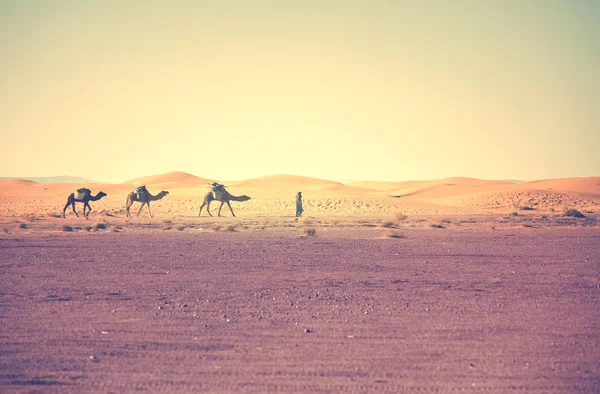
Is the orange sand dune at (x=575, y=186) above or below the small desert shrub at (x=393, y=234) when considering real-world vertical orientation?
above

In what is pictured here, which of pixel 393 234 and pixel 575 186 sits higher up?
pixel 575 186

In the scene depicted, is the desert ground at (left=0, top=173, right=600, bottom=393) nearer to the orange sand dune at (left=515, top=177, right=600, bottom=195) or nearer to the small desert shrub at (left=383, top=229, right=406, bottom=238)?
the small desert shrub at (left=383, top=229, right=406, bottom=238)

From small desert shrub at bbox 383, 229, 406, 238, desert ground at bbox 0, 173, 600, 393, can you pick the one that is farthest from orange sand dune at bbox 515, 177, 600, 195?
desert ground at bbox 0, 173, 600, 393

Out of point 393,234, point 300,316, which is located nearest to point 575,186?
point 393,234

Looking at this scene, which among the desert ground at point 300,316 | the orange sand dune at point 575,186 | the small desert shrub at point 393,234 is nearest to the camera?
the desert ground at point 300,316

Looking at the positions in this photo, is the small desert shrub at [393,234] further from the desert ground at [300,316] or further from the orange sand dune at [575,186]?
the orange sand dune at [575,186]

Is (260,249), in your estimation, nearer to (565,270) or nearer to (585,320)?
(565,270)

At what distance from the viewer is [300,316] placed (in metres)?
11.6

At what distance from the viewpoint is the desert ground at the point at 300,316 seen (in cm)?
814

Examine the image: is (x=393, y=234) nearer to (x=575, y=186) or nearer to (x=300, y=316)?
(x=300, y=316)

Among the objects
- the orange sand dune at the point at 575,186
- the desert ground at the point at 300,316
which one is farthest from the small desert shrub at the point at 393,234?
the orange sand dune at the point at 575,186

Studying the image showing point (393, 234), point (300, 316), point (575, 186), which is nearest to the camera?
point (300, 316)

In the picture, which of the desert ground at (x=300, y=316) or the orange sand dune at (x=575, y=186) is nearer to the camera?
the desert ground at (x=300, y=316)

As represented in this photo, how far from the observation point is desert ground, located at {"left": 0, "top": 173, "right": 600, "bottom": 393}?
8.14m
